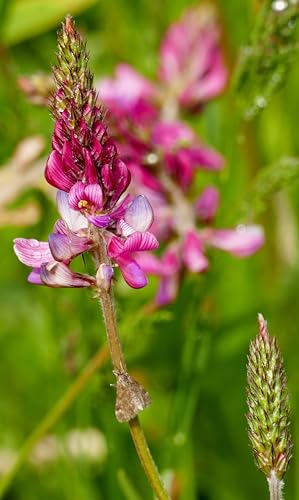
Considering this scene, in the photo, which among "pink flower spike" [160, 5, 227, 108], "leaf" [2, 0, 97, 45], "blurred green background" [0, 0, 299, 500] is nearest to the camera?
"blurred green background" [0, 0, 299, 500]

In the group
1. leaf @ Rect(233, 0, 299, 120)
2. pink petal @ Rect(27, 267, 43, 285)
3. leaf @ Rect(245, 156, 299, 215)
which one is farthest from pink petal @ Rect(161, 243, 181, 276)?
pink petal @ Rect(27, 267, 43, 285)

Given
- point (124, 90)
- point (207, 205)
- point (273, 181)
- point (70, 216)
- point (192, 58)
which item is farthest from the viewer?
point (192, 58)

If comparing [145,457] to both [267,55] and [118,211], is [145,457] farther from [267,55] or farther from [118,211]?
[267,55]

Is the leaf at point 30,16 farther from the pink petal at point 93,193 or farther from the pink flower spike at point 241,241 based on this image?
the pink petal at point 93,193

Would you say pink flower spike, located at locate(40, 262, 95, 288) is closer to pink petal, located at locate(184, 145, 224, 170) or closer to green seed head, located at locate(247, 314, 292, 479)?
green seed head, located at locate(247, 314, 292, 479)


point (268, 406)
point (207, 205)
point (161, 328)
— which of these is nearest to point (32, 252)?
point (268, 406)
